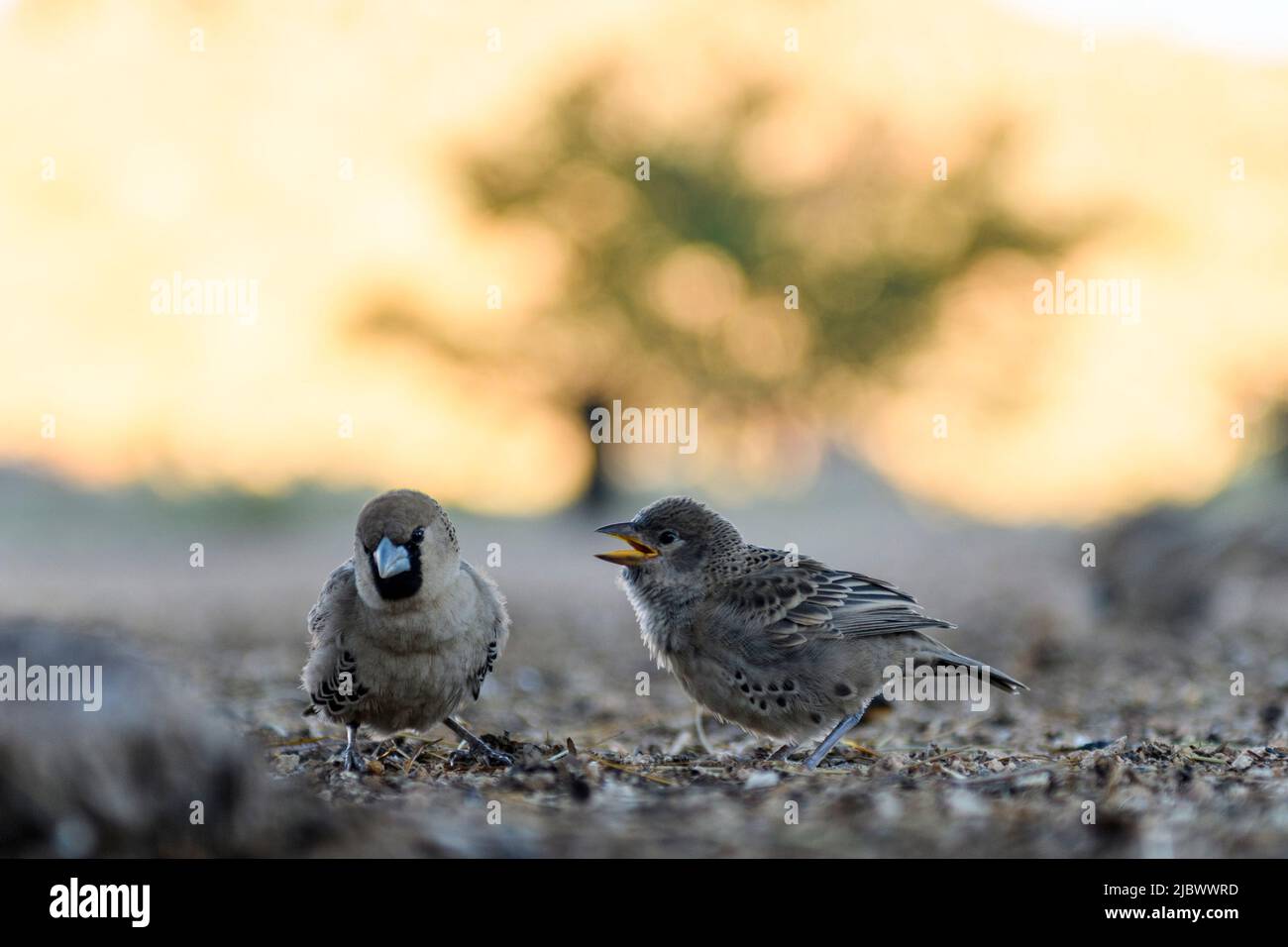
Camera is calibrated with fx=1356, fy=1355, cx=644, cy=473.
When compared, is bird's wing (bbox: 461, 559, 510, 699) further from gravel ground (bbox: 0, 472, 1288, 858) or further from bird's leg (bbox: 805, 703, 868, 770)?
bird's leg (bbox: 805, 703, 868, 770)

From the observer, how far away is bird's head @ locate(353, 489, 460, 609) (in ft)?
17.9

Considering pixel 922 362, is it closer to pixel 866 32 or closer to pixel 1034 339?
pixel 1034 339

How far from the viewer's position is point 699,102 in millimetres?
30172

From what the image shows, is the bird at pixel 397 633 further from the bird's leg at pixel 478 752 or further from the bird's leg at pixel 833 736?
the bird's leg at pixel 833 736

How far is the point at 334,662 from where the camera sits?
568 cm

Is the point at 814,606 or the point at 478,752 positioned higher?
the point at 814,606

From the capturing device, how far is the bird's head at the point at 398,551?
545cm

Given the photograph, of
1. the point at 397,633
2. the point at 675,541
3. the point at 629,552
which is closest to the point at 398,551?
the point at 397,633

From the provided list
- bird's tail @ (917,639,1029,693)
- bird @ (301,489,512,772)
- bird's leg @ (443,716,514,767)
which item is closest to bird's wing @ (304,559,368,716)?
bird @ (301,489,512,772)

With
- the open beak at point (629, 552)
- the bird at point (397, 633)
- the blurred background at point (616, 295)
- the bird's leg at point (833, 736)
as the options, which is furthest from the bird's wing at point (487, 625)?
the blurred background at point (616, 295)

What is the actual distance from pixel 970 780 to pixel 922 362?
27768 millimetres

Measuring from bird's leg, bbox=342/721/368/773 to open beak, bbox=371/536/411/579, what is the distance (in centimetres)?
78

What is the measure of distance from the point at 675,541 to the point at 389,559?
1562 mm

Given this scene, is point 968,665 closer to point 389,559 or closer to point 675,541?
point 675,541
